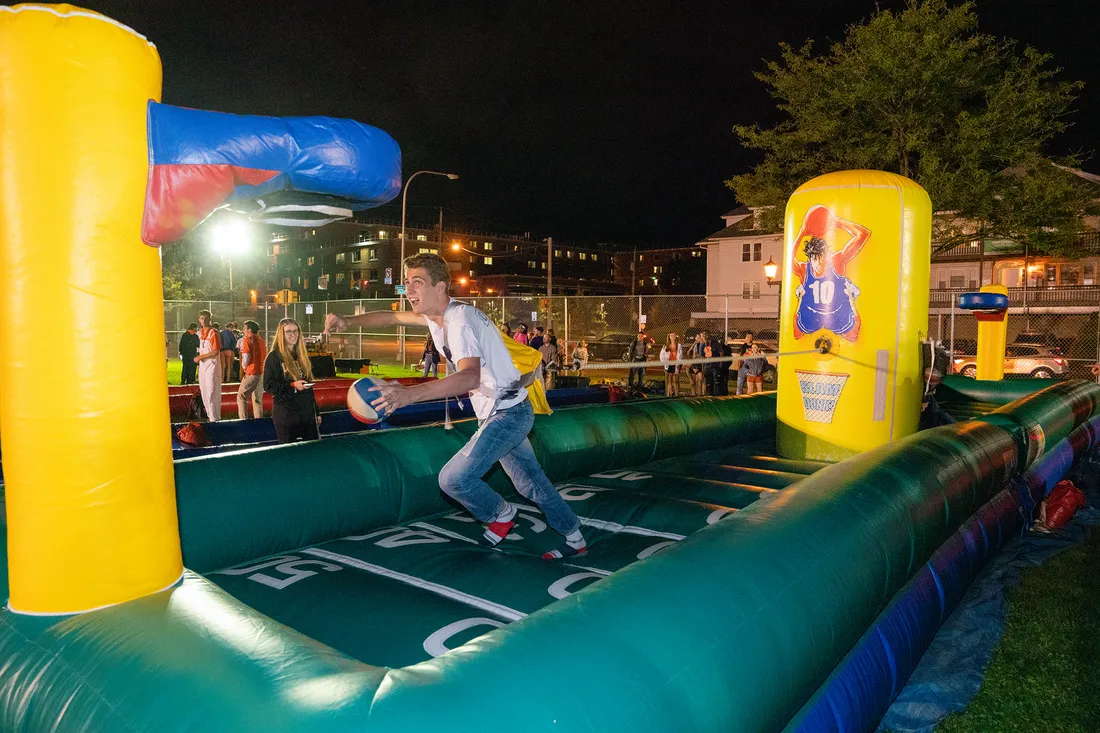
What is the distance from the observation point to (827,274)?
21.1 feet

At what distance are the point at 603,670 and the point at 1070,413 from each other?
7865 mm

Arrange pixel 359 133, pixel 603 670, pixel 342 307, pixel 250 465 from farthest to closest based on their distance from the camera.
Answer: pixel 342 307 → pixel 250 465 → pixel 359 133 → pixel 603 670

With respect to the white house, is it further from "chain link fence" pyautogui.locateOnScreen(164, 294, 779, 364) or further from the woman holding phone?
the woman holding phone

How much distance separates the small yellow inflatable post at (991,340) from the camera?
11070 mm

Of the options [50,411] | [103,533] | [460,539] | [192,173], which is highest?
[192,173]

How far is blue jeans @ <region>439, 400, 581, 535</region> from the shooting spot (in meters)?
3.94

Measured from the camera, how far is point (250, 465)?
4.09 metres

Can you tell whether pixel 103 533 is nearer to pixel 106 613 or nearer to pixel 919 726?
pixel 106 613

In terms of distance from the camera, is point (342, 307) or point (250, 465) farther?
point (342, 307)

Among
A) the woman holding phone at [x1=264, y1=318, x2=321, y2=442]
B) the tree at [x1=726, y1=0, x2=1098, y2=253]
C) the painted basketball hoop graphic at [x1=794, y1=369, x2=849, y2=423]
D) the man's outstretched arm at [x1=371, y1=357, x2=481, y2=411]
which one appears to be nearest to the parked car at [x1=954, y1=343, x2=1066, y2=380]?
A: the tree at [x1=726, y1=0, x2=1098, y2=253]

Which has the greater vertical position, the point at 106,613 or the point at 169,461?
the point at 169,461

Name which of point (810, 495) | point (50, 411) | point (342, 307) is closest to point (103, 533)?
point (50, 411)

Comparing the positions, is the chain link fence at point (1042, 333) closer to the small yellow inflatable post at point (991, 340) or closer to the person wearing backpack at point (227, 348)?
the small yellow inflatable post at point (991, 340)

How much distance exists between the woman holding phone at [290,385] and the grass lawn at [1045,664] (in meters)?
5.64
